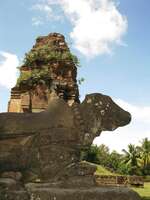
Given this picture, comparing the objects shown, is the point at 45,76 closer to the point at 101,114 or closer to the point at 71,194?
the point at 101,114

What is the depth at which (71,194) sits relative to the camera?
14.4 feet

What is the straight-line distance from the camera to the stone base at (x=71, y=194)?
4.29 meters

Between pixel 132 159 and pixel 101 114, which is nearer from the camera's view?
pixel 101 114

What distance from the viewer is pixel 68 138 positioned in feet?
16.9

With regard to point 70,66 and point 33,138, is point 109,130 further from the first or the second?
point 70,66

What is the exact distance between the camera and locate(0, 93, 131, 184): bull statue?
5.01 m

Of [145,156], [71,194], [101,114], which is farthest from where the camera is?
[145,156]

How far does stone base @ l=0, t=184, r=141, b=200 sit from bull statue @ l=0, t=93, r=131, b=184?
47 centimetres

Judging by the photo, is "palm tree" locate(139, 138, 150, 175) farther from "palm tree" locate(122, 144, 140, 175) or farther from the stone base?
the stone base

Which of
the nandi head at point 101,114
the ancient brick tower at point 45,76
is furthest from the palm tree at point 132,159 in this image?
the nandi head at point 101,114

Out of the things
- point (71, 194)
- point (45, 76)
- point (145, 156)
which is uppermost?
point (45, 76)

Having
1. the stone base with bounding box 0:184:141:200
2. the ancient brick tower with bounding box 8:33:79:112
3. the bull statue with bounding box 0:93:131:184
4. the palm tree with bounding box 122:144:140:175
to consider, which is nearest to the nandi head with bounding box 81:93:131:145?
the bull statue with bounding box 0:93:131:184

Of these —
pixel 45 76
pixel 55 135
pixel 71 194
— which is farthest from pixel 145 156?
pixel 71 194

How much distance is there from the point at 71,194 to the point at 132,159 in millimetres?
50680
